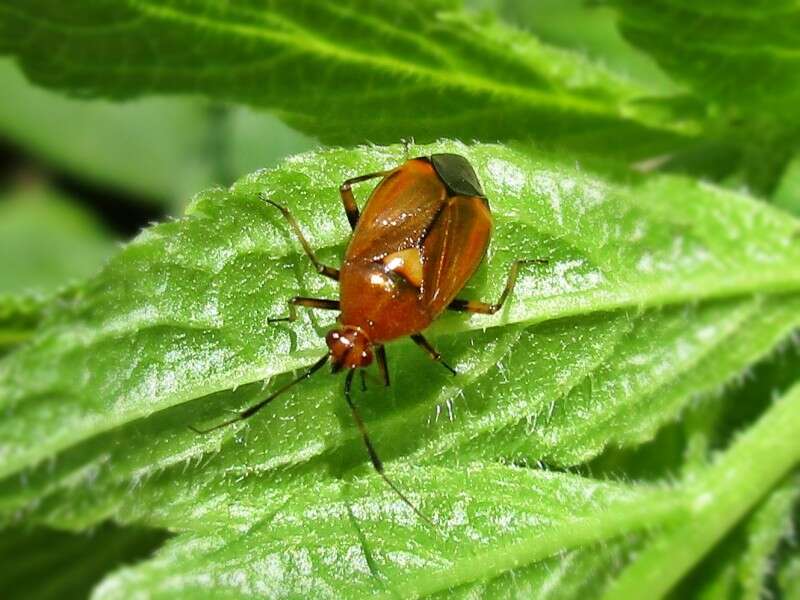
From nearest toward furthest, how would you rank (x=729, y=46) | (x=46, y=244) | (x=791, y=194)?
(x=729, y=46) → (x=791, y=194) → (x=46, y=244)

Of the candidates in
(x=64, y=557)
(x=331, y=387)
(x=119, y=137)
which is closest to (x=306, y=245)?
(x=331, y=387)

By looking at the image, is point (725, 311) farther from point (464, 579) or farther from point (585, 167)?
point (464, 579)

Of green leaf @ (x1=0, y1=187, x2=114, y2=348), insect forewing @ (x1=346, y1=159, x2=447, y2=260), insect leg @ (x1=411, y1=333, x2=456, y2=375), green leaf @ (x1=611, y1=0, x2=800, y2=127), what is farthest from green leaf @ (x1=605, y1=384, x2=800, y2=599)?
green leaf @ (x1=0, y1=187, x2=114, y2=348)

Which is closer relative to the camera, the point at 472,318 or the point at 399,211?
the point at 472,318

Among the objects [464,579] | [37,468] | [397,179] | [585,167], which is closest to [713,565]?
[464,579]

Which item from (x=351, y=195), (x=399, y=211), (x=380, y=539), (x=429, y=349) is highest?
(x=351, y=195)

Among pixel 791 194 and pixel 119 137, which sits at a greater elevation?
pixel 791 194

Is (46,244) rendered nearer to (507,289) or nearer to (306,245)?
(306,245)
